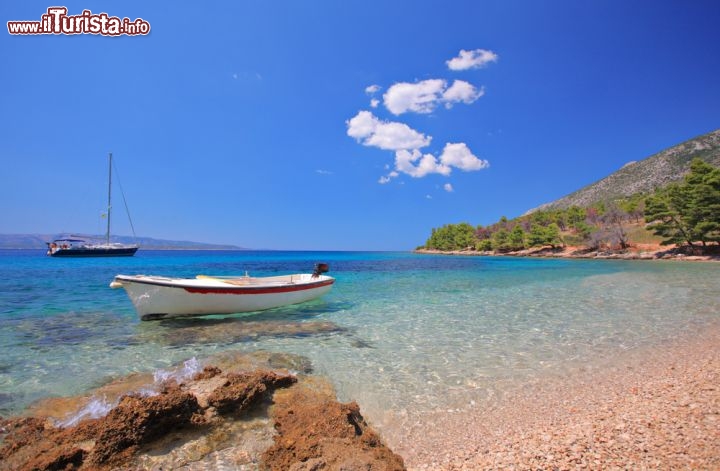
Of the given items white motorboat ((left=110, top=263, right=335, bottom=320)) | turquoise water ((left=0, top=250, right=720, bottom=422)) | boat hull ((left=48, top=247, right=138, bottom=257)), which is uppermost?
boat hull ((left=48, top=247, right=138, bottom=257))

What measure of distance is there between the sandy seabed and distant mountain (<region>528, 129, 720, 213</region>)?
4796 inches

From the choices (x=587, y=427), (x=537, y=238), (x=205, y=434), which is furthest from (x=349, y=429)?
(x=537, y=238)

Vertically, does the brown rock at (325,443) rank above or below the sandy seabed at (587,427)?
above

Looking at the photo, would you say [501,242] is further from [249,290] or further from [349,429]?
[349,429]

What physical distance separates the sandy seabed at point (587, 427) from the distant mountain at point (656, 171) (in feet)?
400

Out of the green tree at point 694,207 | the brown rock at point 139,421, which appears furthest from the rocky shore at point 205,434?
the green tree at point 694,207

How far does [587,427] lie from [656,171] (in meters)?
151

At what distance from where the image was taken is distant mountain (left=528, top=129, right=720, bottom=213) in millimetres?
104125

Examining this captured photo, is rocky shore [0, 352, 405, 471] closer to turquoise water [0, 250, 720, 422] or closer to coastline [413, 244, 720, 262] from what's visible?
turquoise water [0, 250, 720, 422]

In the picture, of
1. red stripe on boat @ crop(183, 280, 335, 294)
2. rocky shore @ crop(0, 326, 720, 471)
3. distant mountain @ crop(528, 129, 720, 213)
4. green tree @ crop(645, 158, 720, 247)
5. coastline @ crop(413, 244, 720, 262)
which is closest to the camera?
rocky shore @ crop(0, 326, 720, 471)

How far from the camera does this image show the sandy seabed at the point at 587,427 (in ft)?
11.3

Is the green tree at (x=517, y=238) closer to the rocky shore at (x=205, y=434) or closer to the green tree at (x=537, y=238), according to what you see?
the green tree at (x=537, y=238)

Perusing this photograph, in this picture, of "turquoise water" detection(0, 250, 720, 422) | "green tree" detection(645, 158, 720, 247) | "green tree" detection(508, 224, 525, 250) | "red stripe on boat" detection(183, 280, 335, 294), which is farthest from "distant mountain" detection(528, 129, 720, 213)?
"red stripe on boat" detection(183, 280, 335, 294)

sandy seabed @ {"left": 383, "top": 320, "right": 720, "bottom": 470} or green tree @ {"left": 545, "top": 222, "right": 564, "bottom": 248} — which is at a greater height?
green tree @ {"left": 545, "top": 222, "right": 564, "bottom": 248}
